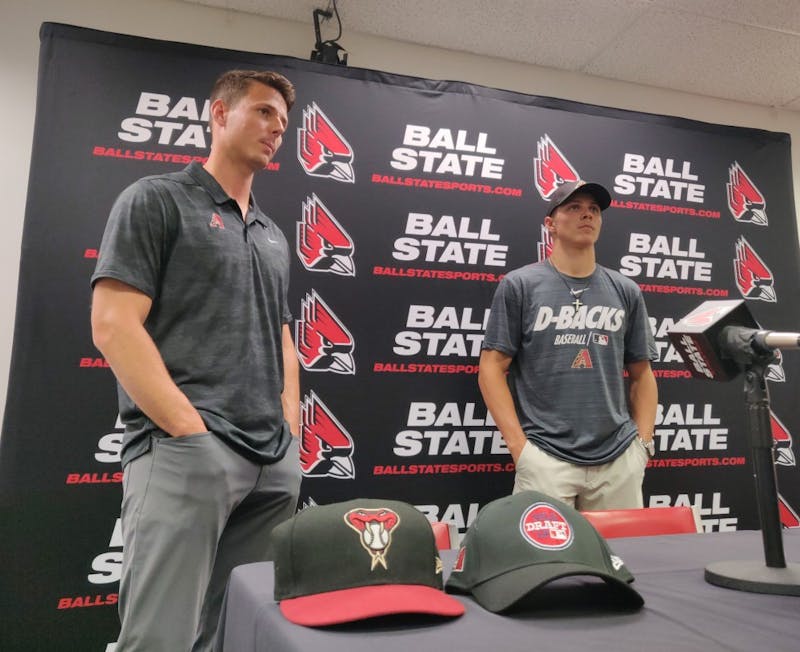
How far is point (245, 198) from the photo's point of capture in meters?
1.60

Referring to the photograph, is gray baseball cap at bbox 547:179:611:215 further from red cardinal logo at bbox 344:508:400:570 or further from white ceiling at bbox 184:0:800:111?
red cardinal logo at bbox 344:508:400:570

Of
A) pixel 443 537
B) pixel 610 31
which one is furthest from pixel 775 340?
pixel 610 31

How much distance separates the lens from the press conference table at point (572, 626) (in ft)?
2.14

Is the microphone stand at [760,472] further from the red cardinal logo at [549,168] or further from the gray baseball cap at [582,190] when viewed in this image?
the red cardinal logo at [549,168]

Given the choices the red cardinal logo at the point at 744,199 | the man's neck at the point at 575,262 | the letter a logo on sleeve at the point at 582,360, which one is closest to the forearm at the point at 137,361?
the letter a logo on sleeve at the point at 582,360

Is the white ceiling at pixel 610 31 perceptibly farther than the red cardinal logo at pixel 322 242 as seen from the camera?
Yes

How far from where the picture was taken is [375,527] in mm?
800

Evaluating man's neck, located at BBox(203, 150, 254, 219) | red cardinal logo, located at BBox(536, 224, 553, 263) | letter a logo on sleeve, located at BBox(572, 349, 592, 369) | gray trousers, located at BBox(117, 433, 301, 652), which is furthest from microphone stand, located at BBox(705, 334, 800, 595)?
red cardinal logo, located at BBox(536, 224, 553, 263)

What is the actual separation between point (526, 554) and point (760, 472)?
414mm

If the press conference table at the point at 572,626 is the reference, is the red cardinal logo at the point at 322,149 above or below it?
above

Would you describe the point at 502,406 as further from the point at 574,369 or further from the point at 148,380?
the point at 148,380

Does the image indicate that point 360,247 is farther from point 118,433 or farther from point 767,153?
point 767,153

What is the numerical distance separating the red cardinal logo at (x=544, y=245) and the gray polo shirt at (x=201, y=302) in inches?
66.3

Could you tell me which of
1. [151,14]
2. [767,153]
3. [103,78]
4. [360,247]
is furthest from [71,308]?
[767,153]
